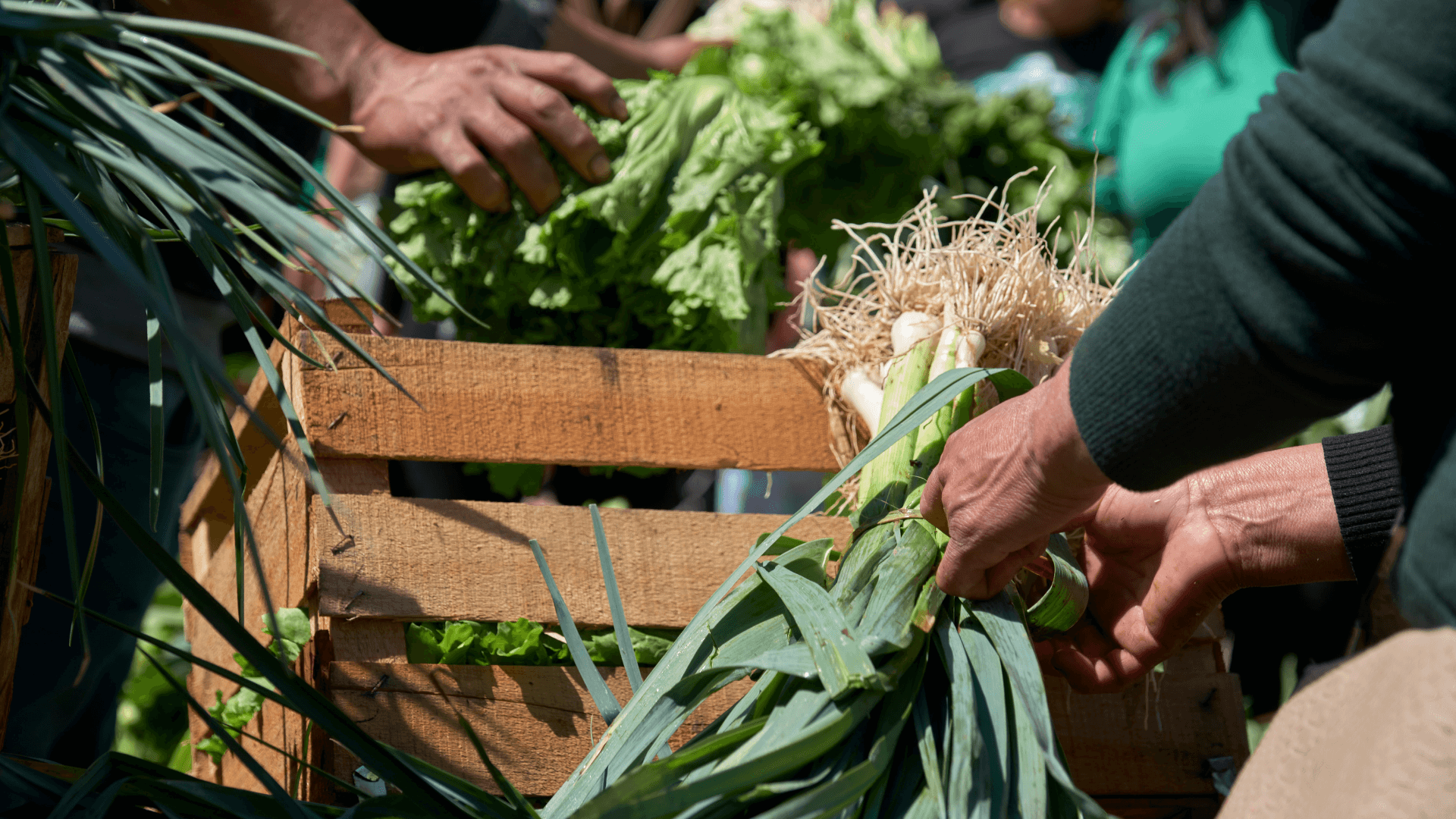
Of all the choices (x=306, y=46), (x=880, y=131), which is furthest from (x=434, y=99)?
(x=880, y=131)

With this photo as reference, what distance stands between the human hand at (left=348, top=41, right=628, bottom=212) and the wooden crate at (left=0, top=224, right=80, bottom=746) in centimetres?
62

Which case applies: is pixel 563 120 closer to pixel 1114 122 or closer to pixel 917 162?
pixel 917 162

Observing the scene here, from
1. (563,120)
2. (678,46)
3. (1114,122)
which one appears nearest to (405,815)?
(563,120)

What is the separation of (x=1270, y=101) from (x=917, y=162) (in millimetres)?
1389

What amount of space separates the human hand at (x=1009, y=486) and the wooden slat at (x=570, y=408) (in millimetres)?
450

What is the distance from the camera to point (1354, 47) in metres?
0.62

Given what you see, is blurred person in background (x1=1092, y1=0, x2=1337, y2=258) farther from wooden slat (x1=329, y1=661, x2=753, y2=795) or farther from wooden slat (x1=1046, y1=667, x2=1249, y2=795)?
wooden slat (x1=329, y1=661, x2=753, y2=795)

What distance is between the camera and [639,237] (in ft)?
5.47

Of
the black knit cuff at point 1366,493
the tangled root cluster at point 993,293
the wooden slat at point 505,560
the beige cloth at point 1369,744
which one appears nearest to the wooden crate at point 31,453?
the wooden slat at point 505,560

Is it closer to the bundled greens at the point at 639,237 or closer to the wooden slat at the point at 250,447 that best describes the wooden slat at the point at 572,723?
the wooden slat at the point at 250,447

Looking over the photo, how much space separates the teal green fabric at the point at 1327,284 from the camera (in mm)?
593

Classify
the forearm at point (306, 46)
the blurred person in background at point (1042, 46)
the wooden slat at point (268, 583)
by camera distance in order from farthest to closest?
the blurred person in background at point (1042, 46), the forearm at point (306, 46), the wooden slat at point (268, 583)

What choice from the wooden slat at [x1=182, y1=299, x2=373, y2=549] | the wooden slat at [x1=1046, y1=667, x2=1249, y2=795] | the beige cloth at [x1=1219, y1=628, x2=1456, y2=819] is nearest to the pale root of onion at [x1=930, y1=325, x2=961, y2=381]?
the wooden slat at [x1=1046, y1=667, x2=1249, y2=795]

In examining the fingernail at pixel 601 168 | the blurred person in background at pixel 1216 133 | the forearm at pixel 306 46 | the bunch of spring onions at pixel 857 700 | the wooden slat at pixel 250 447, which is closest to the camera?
the bunch of spring onions at pixel 857 700
